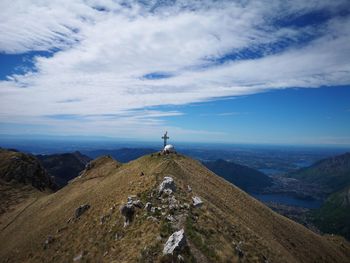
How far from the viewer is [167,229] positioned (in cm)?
3030

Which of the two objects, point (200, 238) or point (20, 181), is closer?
point (200, 238)

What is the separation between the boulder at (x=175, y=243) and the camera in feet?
88.3

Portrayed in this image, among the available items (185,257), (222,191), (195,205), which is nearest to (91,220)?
(195,205)

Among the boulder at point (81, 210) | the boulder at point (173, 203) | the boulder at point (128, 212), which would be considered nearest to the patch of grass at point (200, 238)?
the boulder at point (173, 203)

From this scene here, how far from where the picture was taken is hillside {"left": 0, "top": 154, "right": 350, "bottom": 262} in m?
29.4

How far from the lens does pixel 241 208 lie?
168ft

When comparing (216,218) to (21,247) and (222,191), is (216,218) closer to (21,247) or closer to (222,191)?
(222,191)

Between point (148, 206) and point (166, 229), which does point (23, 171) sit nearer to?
point (148, 206)

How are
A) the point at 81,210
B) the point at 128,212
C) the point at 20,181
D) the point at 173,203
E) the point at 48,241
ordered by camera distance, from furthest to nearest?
the point at 20,181, the point at 81,210, the point at 48,241, the point at 128,212, the point at 173,203

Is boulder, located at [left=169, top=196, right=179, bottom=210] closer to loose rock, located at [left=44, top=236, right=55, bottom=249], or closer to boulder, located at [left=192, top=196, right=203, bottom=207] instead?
boulder, located at [left=192, top=196, right=203, bottom=207]

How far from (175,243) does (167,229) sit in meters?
3.01

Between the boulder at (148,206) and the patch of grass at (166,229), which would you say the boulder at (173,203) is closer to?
the boulder at (148,206)

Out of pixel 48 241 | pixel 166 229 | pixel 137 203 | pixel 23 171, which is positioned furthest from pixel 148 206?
pixel 23 171

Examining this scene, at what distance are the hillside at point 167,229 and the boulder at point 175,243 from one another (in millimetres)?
91
